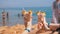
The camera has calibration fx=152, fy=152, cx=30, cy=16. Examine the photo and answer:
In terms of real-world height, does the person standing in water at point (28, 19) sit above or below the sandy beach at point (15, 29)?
above

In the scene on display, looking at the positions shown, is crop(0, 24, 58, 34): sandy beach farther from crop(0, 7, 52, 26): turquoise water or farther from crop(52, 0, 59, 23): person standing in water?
crop(52, 0, 59, 23): person standing in water

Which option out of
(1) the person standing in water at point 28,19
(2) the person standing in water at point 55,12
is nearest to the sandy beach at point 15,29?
(1) the person standing in water at point 28,19

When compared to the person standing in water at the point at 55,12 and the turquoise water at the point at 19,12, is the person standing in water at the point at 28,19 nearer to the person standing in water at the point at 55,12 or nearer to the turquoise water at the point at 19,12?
the turquoise water at the point at 19,12

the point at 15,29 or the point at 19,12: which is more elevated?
the point at 19,12

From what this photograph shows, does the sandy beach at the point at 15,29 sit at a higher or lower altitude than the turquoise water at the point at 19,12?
lower

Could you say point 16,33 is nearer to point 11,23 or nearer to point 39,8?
point 11,23

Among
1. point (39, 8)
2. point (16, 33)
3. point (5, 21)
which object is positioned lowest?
point (16, 33)

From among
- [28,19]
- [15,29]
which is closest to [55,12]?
[28,19]

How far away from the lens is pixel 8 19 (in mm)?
1602

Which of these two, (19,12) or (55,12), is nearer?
(55,12)

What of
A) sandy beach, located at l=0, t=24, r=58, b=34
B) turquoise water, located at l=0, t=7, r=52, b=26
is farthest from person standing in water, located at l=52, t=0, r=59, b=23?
sandy beach, located at l=0, t=24, r=58, b=34

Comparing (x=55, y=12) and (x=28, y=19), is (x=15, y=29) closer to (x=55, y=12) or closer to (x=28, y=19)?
(x=28, y=19)

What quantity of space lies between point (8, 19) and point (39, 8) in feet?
1.16

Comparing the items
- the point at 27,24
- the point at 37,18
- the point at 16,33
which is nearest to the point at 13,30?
the point at 16,33
